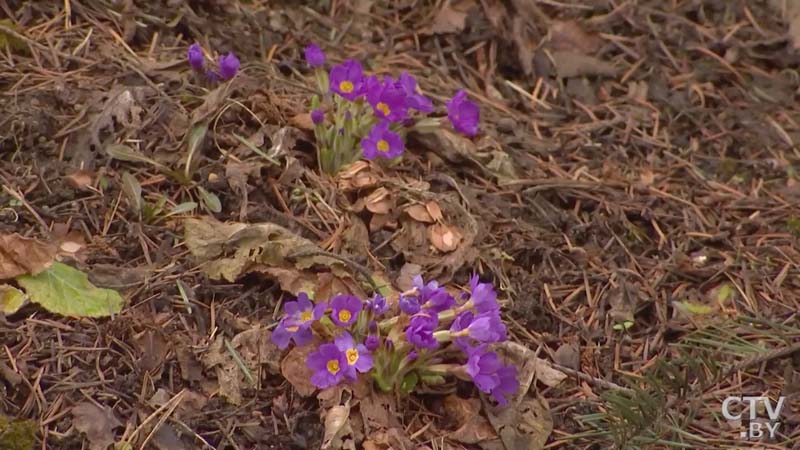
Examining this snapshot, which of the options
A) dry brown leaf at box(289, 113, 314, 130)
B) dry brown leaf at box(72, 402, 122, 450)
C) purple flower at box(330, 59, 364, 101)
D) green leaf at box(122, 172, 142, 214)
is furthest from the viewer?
dry brown leaf at box(289, 113, 314, 130)

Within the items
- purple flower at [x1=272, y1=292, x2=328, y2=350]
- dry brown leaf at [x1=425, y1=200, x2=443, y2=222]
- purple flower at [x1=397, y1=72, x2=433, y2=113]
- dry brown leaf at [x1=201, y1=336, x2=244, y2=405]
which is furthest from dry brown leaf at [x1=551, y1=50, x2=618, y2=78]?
dry brown leaf at [x1=201, y1=336, x2=244, y2=405]

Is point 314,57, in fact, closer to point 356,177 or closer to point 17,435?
point 356,177

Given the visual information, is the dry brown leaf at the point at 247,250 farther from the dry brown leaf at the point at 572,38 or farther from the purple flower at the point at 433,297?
the dry brown leaf at the point at 572,38

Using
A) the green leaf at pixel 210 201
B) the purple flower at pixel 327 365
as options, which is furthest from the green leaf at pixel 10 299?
the purple flower at pixel 327 365

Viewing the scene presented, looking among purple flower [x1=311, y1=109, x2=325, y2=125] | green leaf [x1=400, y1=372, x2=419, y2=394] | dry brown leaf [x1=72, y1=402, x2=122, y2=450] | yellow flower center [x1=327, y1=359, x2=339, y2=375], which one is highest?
purple flower [x1=311, y1=109, x2=325, y2=125]

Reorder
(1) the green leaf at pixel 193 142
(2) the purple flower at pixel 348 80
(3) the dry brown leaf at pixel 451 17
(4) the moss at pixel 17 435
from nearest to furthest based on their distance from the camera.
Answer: (4) the moss at pixel 17 435
(1) the green leaf at pixel 193 142
(2) the purple flower at pixel 348 80
(3) the dry brown leaf at pixel 451 17

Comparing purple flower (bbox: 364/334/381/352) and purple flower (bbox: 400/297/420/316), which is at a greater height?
purple flower (bbox: 400/297/420/316)

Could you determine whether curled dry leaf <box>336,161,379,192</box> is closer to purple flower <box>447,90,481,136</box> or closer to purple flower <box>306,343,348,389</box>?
purple flower <box>447,90,481,136</box>
